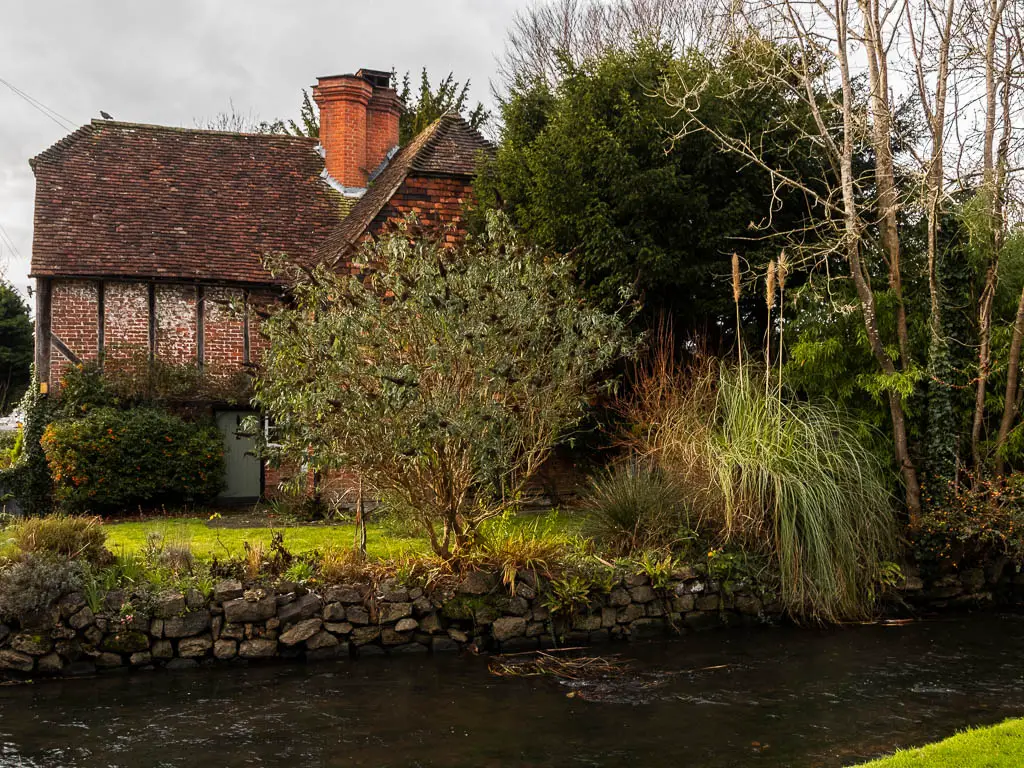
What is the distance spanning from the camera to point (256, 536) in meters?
12.3

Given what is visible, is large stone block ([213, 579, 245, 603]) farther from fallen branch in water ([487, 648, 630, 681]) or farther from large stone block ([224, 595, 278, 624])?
fallen branch in water ([487, 648, 630, 681])

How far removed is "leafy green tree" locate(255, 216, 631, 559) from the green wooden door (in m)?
7.79

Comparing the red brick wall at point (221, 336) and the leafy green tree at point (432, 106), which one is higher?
the leafy green tree at point (432, 106)

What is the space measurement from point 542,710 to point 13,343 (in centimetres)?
3002

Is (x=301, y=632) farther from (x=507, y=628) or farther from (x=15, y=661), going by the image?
(x=15, y=661)

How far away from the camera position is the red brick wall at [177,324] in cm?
1720

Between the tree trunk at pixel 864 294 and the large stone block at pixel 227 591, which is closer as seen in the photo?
the large stone block at pixel 227 591

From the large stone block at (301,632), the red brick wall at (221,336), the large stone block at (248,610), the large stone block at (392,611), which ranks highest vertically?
the red brick wall at (221,336)

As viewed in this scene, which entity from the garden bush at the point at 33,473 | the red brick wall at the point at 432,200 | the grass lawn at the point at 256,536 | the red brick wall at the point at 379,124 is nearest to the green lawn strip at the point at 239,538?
the grass lawn at the point at 256,536

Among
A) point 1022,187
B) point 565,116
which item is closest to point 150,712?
point 565,116

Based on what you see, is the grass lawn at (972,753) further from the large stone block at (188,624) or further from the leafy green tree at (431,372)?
the large stone block at (188,624)

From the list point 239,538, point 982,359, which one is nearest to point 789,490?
point 982,359

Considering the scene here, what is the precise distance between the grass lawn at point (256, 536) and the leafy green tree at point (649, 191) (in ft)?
12.9

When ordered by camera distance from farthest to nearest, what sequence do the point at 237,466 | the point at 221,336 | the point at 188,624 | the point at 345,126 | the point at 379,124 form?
the point at 379,124, the point at 345,126, the point at 237,466, the point at 221,336, the point at 188,624
